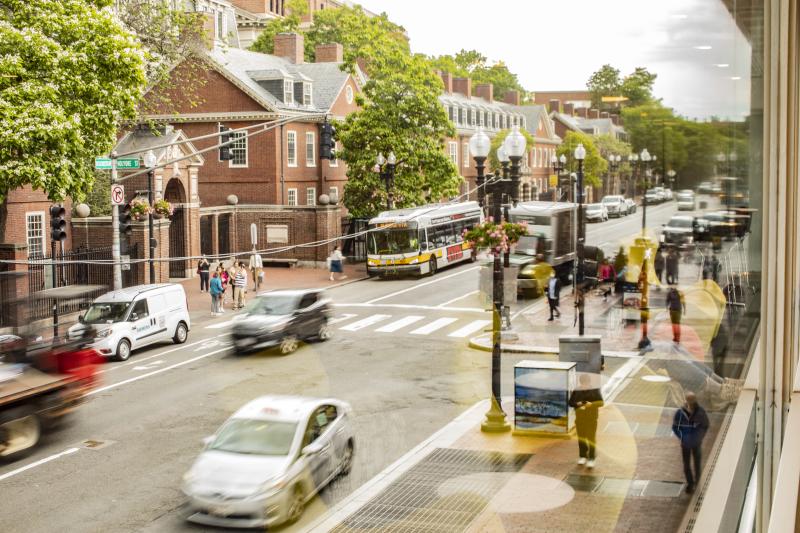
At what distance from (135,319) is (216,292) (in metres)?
0.20

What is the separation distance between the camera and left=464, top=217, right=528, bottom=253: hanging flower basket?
2.46 meters

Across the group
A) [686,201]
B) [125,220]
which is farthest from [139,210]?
[686,201]

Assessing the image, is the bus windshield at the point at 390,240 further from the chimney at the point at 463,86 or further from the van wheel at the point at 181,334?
the van wheel at the point at 181,334

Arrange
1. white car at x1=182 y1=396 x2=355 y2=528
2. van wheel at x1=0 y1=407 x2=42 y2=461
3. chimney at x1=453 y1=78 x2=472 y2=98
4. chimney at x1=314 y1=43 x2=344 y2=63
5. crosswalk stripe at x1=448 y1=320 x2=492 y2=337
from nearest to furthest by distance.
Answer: van wheel at x1=0 y1=407 x2=42 y2=461, white car at x1=182 y1=396 x2=355 y2=528, chimney at x1=314 y1=43 x2=344 y2=63, chimney at x1=453 y1=78 x2=472 y2=98, crosswalk stripe at x1=448 y1=320 x2=492 y2=337

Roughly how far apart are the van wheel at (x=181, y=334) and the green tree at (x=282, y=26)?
0.71 m

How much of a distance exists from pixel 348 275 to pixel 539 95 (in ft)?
3.65

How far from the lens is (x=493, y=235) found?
2465 mm

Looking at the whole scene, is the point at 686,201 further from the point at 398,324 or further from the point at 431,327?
the point at 398,324

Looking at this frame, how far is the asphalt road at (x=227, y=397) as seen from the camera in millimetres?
1464

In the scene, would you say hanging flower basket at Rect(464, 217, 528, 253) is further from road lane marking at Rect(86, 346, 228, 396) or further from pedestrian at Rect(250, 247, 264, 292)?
road lane marking at Rect(86, 346, 228, 396)

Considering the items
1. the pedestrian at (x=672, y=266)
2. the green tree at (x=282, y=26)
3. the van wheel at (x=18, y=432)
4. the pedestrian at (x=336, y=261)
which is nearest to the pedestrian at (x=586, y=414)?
the pedestrian at (x=672, y=266)

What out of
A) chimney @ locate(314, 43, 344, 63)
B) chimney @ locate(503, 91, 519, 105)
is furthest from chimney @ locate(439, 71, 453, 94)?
chimney @ locate(314, 43, 344, 63)

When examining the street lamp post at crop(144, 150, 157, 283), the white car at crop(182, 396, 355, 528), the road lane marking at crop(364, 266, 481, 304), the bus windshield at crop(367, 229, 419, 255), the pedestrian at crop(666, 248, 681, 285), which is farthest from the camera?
the pedestrian at crop(666, 248, 681, 285)

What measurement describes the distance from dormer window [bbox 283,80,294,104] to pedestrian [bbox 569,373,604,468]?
1.40 m
